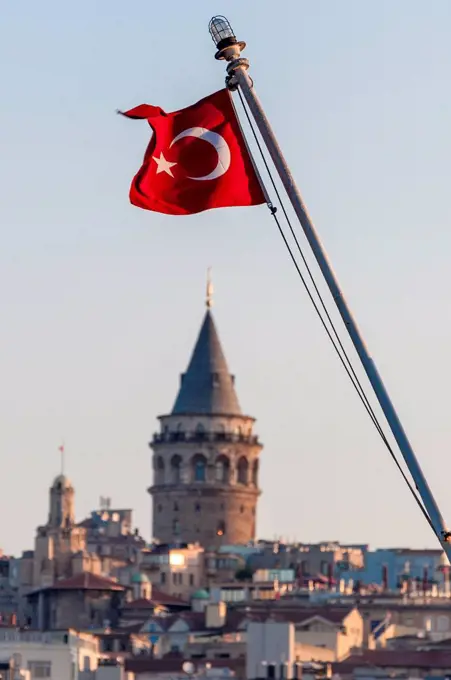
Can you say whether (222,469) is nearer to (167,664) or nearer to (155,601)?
(155,601)

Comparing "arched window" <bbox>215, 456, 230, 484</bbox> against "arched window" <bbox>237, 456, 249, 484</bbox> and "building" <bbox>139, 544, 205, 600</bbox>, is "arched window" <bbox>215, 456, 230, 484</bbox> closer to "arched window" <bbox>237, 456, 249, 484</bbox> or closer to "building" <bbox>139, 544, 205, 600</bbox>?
"arched window" <bbox>237, 456, 249, 484</bbox>

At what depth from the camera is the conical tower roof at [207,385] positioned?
19512cm

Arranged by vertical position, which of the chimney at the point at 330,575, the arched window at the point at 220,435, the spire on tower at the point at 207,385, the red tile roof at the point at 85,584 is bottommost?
the red tile roof at the point at 85,584

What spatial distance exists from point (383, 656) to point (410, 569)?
69840 mm

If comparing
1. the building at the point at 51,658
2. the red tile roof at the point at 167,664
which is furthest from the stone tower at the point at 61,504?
the building at the point at 51,658

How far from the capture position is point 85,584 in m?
162

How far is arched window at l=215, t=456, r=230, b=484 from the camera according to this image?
639ft

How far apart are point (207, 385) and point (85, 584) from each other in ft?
116

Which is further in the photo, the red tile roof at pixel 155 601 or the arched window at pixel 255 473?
the arched window at pixel 255 473

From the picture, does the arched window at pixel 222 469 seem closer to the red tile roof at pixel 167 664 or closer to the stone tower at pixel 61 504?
the stone tower at pixel 61 504

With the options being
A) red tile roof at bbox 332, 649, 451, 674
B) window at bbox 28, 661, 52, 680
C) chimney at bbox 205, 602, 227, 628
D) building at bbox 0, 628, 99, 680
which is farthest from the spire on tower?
window at bbox 28, 661, 52, 680

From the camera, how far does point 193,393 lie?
196 meters

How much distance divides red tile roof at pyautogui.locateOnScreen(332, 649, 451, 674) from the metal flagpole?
92902mm

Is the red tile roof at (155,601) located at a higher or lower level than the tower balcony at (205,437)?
lower
